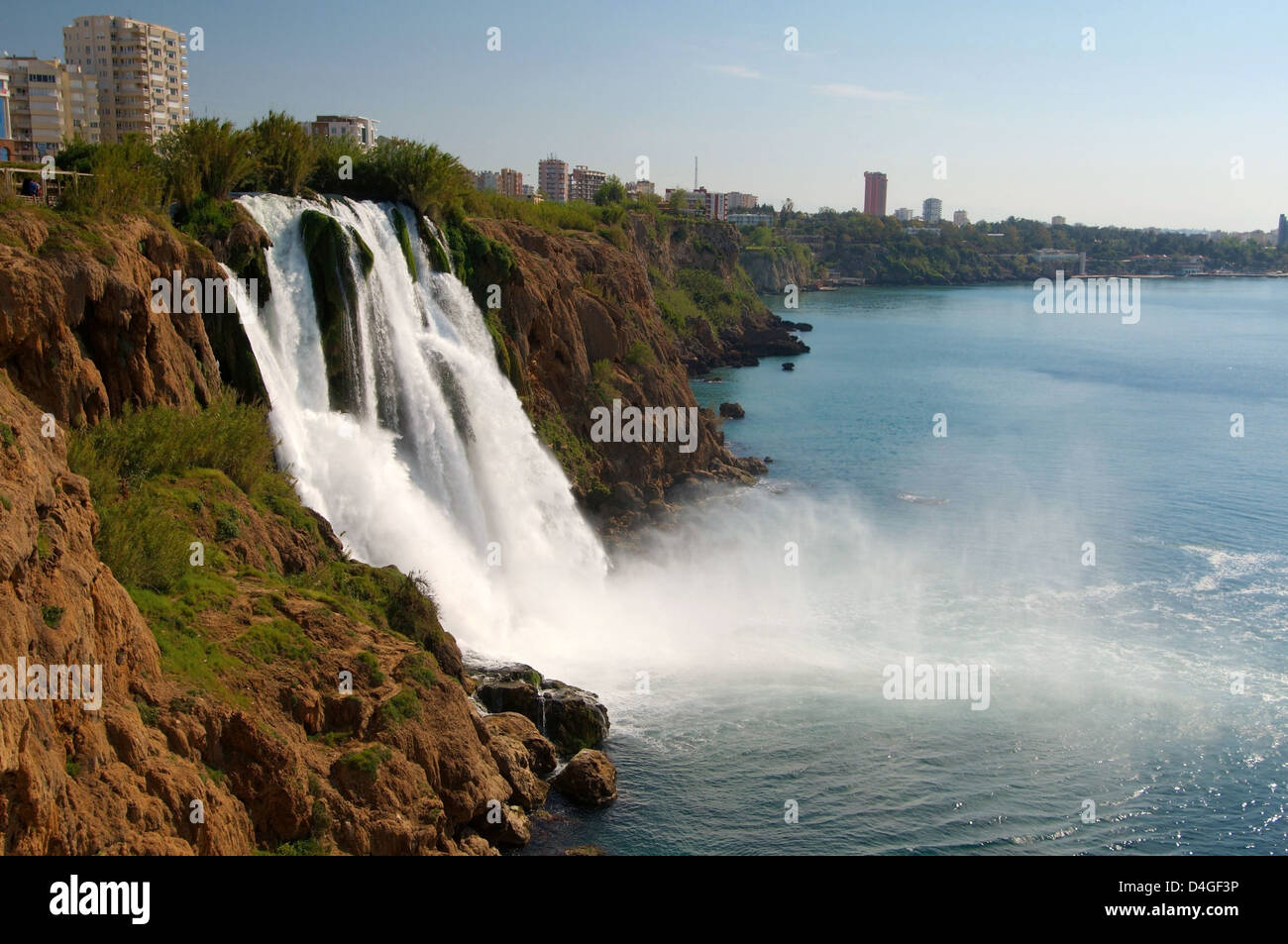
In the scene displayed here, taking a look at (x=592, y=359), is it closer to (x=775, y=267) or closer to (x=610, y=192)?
(x=610, y=192)

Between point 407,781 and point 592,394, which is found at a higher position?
point 592,394

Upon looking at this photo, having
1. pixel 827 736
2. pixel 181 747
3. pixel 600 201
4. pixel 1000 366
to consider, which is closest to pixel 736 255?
pixel 600 201

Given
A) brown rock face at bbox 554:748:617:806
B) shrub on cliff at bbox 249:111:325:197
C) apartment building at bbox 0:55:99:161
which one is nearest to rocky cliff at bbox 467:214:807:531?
shrub on cliff at bbox 249:111:325:197

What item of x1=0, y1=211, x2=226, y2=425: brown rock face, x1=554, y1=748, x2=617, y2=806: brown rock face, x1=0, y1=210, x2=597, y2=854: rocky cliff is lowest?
x1=554, y1=748, x2=617, y2=806: brown rock face

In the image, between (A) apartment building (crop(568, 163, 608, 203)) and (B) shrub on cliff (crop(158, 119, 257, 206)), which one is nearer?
(B) shrub on cliff (crop(158, 119, 257, 206))

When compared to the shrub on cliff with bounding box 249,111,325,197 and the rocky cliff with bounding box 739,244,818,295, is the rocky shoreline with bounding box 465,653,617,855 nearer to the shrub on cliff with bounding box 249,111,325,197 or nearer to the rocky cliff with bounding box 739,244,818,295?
the shrub on cliff with bounding box 249,111,325,197

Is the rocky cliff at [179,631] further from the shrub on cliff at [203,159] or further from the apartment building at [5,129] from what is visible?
the apartment building at [5,129]

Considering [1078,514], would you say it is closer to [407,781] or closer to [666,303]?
[407,781]
